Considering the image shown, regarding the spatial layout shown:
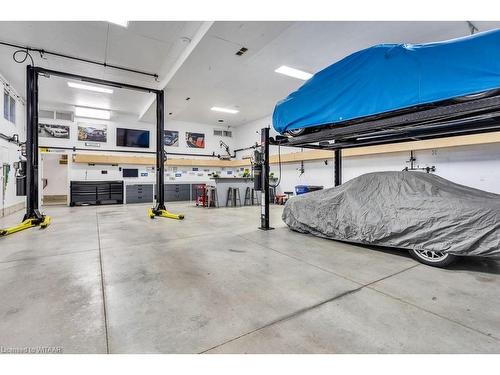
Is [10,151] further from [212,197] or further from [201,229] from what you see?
[201,229]

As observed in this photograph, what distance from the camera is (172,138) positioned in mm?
11555

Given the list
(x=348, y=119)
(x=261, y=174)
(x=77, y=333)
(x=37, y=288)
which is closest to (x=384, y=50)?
(x=348, y=119)

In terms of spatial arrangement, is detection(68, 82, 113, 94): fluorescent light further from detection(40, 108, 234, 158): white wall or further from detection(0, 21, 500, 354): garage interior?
detection(40, 108, 234, 158): white wall

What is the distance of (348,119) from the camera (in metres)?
2.91

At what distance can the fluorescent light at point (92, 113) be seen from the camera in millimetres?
9341

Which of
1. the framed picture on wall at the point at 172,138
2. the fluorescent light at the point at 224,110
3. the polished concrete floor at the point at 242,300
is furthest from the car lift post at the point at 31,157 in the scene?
the framed picture on wall at the point at 172,138

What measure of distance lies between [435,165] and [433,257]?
14.6ft

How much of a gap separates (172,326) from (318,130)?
9.95 feet

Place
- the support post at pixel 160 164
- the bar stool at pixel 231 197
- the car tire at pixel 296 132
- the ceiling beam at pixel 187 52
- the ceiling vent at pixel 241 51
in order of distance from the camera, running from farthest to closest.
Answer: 1. the bar stool at pixel 231 197
2. the support post at pixel 160 164
3. the ceiling vent at pixel 241 51
4. the ceiling beam at pixel 187 52
5. the car tire at pixel 296 132

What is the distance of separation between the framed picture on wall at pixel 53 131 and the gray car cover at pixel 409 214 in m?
10.1

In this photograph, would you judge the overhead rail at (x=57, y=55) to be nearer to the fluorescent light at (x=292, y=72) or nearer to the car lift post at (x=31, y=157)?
the car lift post at (x=31, y=157)

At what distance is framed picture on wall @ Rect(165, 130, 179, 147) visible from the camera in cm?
1145

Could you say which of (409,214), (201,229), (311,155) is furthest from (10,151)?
(409,214)
